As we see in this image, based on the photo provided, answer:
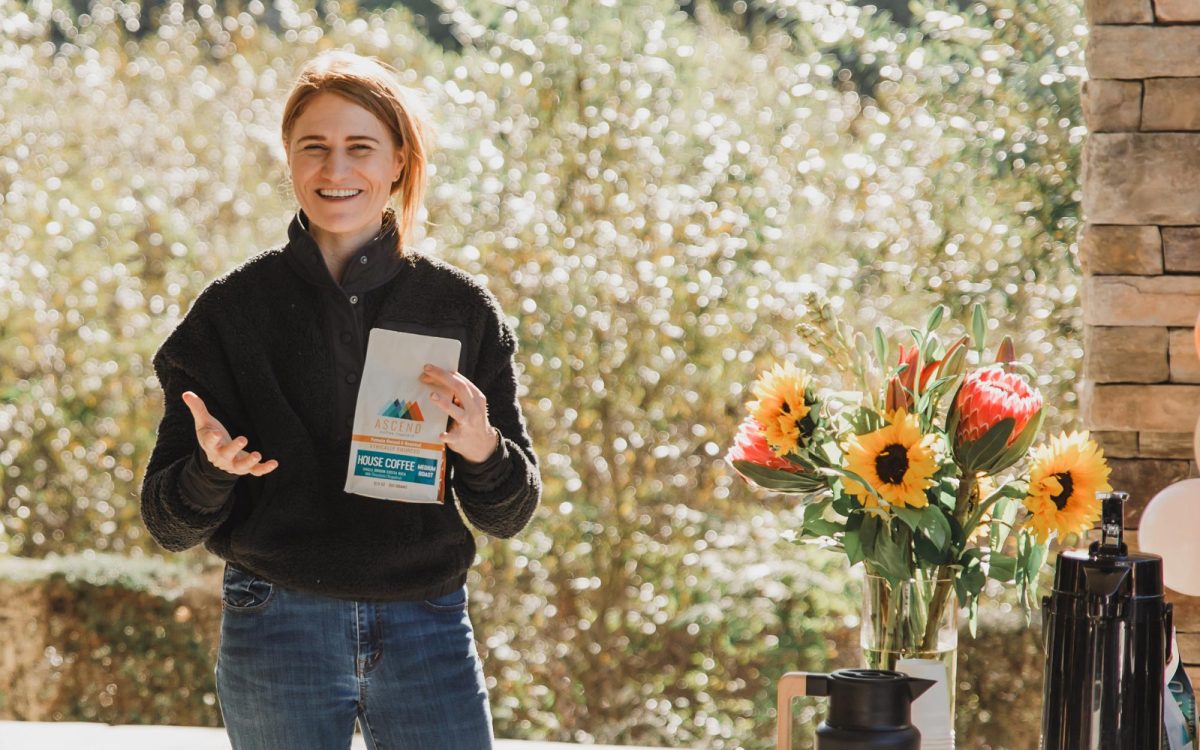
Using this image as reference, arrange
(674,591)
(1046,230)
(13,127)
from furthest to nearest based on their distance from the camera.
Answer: (13,127)
(674,591)
(1046,230)

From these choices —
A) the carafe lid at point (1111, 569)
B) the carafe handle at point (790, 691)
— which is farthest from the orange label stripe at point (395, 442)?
the carafe lid at point (1111, 569)

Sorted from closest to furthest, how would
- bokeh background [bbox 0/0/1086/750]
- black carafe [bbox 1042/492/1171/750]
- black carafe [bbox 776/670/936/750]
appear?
black carafe [bbox 776/670/936/750], black carafe [bbox 1042/492/1171/750], bokeh background [bbox 0/0/1086/750]

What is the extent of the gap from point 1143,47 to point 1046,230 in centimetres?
135

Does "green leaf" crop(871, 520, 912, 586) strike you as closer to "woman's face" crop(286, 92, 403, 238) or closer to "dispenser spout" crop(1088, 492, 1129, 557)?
"dispenser spout" crop(1088, 492, 1129, 557)

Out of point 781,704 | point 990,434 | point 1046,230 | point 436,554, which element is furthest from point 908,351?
point 1046,230

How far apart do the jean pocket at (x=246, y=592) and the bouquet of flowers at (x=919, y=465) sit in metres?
0.49

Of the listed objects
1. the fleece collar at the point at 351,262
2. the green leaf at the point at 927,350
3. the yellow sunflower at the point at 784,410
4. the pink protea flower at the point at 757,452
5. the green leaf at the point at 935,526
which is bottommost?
the green leaf at the point at 935,526

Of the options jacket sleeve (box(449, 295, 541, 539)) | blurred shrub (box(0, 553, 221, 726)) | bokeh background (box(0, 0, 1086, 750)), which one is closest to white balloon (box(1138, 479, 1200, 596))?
jacket sleeve (box(449, 295, 541, 539))

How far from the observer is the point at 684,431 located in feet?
12.0

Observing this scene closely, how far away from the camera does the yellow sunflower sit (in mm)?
1362

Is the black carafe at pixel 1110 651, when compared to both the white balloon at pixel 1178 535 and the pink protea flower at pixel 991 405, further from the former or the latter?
the white balloon at pixel 1178 535

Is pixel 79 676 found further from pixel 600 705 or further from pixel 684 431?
pixel 684 431

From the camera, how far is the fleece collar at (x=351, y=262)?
1.42 meters

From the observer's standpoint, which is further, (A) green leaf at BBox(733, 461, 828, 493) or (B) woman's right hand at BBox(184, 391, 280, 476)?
(A) green leaf at BBox(733, 461, 828, 493)
